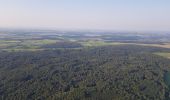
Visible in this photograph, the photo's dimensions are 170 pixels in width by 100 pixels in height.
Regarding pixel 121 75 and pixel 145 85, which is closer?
pixel 145 85

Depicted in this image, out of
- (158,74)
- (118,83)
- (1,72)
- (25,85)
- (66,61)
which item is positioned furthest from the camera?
(66,61)

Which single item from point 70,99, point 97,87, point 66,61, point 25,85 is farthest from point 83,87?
point 66,61

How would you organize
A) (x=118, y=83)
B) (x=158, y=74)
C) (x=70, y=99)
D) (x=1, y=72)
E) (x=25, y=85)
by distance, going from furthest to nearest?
(x=158, y=74)
(x=1, y=72)
(x=118, y=83)
(x=25, y=85)
(x=70, y=99)

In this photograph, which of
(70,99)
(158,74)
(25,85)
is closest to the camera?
(70,99)

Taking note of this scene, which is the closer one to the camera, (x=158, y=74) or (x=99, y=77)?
(x=99, y=77)

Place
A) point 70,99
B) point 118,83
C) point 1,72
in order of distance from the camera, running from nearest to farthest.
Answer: point 70,99, point 118,83, point 1,72

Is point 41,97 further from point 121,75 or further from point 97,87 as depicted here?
point 121,75

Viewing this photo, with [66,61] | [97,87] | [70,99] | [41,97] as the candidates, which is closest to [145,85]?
[97,87]

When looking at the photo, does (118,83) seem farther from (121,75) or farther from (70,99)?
(70,99)
